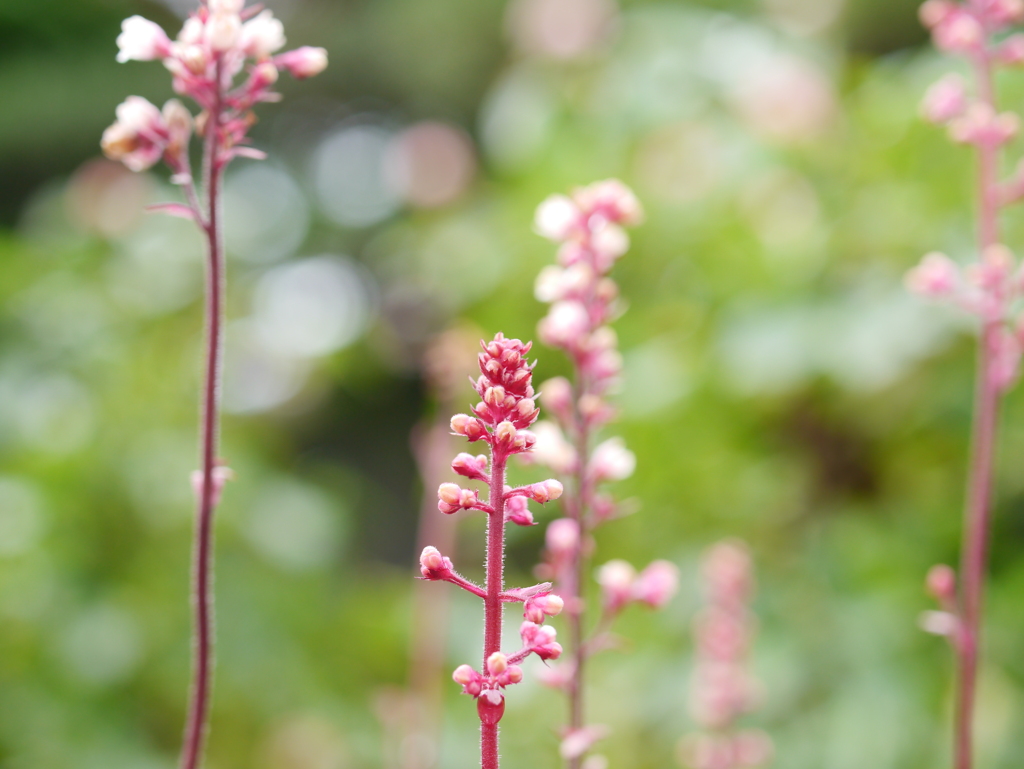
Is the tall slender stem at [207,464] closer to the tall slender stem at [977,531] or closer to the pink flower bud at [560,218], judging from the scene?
the pink flower bud at [560,218]

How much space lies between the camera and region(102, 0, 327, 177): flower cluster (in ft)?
1.65

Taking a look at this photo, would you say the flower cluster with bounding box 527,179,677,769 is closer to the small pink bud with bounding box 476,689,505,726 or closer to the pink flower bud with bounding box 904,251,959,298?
the small pink bud with bounding box 476,689,505,726

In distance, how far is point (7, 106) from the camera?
13.7ft

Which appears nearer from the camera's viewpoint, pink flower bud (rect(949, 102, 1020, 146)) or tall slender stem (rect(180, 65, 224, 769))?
tall slender stem (rect(180, 65, 224, 769))

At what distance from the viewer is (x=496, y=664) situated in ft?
1.26

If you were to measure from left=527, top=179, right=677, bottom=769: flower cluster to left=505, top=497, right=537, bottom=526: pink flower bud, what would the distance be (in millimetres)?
173

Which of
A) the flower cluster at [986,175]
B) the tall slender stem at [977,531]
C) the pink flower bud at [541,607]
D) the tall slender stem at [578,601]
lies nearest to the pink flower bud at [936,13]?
the flower cluster at [986,175]

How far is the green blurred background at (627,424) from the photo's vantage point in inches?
64.5

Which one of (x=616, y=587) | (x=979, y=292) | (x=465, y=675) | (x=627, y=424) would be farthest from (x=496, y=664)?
(x=627, y=424)

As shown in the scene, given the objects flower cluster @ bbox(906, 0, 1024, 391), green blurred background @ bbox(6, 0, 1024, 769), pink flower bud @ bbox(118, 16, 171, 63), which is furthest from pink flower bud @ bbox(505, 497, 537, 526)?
green blurred background @ bbox(6, 0, 1024, 769)

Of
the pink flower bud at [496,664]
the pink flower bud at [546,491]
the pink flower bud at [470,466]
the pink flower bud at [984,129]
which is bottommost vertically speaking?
the pink flower bud at [496,664]

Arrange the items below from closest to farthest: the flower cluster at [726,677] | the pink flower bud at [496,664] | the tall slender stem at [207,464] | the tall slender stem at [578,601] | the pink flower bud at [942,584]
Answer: the pink flower bud at [496,664], the tall slender stem at [207,464], the tall slender stem at [578,601], the pink flower bud at [942,584], the flower cluster at [726,677]

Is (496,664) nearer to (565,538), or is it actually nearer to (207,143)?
(565,538)

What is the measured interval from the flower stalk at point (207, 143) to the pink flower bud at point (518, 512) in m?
0.18
